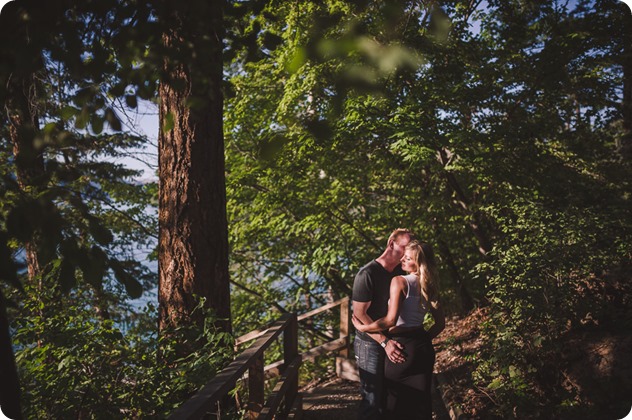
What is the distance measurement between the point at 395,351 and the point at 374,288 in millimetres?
591

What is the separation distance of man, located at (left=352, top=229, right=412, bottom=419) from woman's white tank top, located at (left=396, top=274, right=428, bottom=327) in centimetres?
21

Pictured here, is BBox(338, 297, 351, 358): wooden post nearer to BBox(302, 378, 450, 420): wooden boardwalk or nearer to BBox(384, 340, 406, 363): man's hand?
BBox(302, 378, 450, 420): wooden boardwalk

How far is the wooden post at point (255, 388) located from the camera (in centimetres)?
432

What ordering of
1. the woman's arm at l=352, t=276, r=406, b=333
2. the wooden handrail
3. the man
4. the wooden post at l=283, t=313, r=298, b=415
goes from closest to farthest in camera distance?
the wooden handrail → the woman's arm at l=352, t=276, r=406, b=333 → the man → the wooden post at l=283, t=313, r=298, b=415

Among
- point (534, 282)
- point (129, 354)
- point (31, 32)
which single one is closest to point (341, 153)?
point (534, 282)

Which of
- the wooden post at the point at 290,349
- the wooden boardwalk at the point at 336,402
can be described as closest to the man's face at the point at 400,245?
the wooden post at the point at 290,349

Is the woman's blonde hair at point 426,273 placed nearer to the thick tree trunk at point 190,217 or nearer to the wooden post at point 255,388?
the wooden post at point 255,388

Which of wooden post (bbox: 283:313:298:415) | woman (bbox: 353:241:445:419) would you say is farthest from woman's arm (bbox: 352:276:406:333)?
wooden post (bbox: 283:313:298:415)

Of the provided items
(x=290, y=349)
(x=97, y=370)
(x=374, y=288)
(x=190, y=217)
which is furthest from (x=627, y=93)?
(x=97, y=370)

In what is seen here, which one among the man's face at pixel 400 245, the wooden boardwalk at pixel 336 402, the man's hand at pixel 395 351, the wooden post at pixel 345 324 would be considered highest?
the man's face at pixel 400 245

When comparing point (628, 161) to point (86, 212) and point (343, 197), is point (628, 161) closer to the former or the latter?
point (343, 197)

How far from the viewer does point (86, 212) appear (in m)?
1.94

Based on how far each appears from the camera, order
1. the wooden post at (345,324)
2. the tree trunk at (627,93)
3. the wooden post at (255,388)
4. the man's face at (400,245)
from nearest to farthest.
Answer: the wooden post at (255,388)
the man's face at (400,245)
the tree trunk at (627,93)
the wooden post at (345,324)

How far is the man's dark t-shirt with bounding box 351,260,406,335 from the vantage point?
4.38 m
